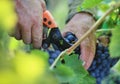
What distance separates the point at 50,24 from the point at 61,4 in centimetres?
156

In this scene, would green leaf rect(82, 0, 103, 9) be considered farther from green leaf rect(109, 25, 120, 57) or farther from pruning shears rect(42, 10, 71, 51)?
green leaf rect(109, 25, 120, 57)

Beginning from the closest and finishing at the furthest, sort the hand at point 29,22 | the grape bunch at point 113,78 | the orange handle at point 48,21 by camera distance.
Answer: the hand at point 29,22
the orange handle at point 48,21
the grape bunch at point 113,78

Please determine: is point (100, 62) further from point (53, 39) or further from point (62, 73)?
point (62, 73)

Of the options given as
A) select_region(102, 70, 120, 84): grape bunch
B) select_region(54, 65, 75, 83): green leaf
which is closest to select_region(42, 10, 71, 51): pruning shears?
select_region(102, 70, 120, 84): grape bunch

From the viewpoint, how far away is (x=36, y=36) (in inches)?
42.9

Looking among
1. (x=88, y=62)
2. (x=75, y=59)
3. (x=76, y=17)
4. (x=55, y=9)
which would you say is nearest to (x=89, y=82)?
(x=75, y=59)

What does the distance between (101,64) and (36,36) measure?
29 centimetres

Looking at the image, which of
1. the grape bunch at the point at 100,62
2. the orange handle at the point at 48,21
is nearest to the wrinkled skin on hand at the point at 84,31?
the grape bunch at the point at 100,62

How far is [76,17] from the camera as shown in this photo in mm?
1532

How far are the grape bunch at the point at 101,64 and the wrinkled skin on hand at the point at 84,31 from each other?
26 millimetres

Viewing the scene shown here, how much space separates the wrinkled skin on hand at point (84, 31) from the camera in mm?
1239

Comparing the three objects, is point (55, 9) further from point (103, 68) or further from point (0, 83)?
point (0, 83)

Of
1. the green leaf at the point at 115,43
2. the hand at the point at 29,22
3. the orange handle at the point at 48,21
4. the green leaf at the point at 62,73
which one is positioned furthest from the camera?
the orange handle at the point at 48,21

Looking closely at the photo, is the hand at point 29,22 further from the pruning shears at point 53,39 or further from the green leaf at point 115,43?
the green leaf at point 115,43
